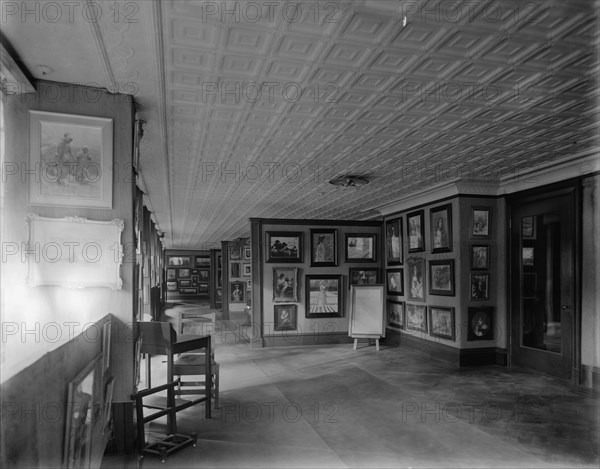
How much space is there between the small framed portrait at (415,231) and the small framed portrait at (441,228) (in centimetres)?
36

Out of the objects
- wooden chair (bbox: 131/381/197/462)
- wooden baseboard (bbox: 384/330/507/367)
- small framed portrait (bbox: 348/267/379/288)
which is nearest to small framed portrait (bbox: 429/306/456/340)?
wooden baseboard (bbox: 384/330/507/367)

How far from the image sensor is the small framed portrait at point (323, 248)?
10156mm

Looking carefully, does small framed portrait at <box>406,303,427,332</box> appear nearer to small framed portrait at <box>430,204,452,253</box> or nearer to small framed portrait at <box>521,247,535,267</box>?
small framed portrait at <box>430,204,452,253</box>

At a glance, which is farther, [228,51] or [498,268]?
[498,268]

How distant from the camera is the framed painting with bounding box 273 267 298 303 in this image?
9898 mm

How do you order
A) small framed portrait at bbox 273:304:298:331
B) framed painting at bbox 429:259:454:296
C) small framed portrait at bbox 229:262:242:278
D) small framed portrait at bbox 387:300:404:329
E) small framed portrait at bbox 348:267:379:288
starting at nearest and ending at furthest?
framed painting at bbox 429:259:454:296, small framed portrait at bbox 387:300:404:329, small framed portrait at bbox 273:304:298:331, small framed portrait at bbox 348:267:379:288, small framed portrait at bbox 229:262:242:278

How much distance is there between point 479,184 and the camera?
7.30 meters

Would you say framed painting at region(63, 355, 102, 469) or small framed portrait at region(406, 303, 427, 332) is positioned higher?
framed painting at region(63, 355, 102, 469)

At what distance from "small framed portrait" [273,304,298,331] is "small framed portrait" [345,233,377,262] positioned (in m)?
1.75

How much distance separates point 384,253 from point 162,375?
5.67 meters

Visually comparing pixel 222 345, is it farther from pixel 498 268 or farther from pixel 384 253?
pixel 498 268

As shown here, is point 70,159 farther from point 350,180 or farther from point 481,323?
point 481,323

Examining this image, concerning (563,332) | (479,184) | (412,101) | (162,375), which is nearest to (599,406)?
(563,332)

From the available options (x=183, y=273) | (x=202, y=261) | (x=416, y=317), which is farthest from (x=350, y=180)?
(x=183, y=273)
